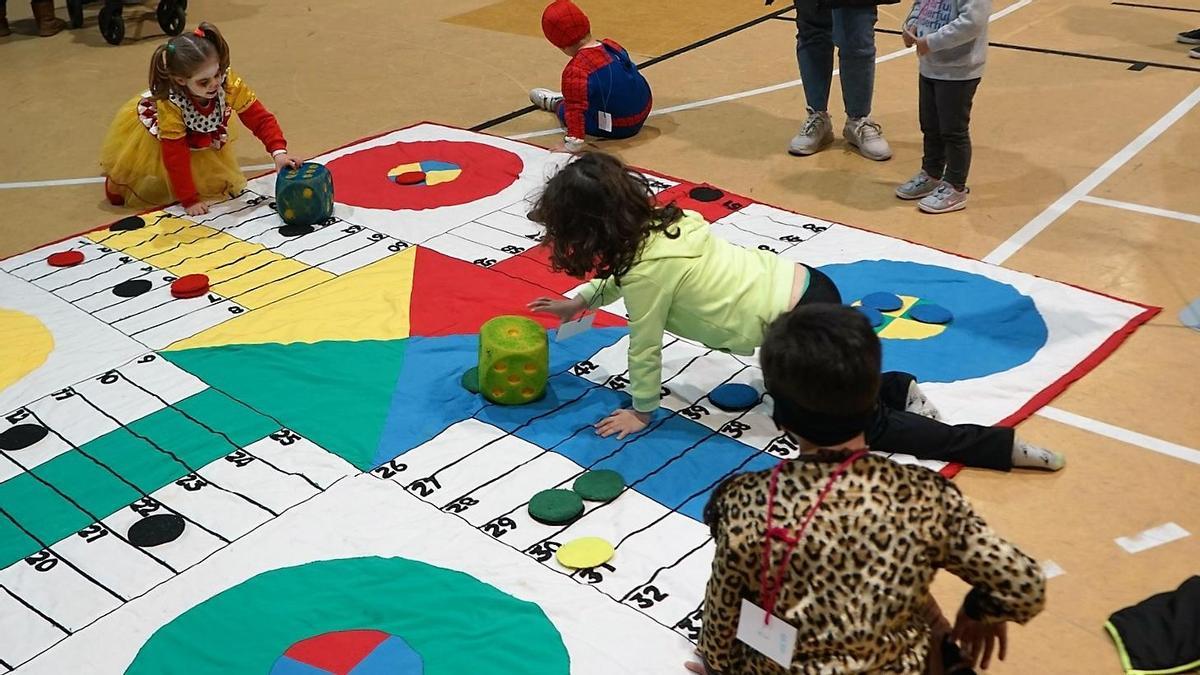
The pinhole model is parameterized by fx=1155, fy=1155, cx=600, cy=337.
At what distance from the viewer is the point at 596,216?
2812mm

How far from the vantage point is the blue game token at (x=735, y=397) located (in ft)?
10.2

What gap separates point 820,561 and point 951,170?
9.44ft

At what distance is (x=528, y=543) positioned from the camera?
2674mm

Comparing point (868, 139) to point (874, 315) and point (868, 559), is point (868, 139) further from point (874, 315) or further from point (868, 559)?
point (868, 559)

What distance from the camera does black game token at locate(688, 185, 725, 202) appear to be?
443 centimetres

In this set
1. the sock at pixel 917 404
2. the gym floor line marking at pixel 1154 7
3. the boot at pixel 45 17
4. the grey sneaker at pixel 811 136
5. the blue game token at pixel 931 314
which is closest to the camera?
the sock at pixel 917 404

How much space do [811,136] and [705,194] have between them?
2.33 feet

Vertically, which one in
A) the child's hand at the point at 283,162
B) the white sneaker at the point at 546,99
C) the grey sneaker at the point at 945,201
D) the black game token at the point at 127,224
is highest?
the child's hand at the point at 283,162

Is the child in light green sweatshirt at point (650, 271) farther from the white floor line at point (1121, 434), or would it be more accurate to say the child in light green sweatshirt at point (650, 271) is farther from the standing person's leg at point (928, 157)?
the standing person's leg at point (928, 157)

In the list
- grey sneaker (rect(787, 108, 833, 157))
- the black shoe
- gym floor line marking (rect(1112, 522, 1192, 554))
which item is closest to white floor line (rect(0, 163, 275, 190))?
grey sneaker (rect(787, 108, 833, 157))

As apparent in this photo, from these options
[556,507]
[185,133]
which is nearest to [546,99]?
[185,133]

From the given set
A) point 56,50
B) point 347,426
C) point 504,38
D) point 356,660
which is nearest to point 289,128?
point 504,38

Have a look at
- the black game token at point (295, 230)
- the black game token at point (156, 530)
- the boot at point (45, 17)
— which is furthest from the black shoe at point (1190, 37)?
the boot at point (45, 17)

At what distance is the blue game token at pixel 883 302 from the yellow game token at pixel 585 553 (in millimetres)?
1349
